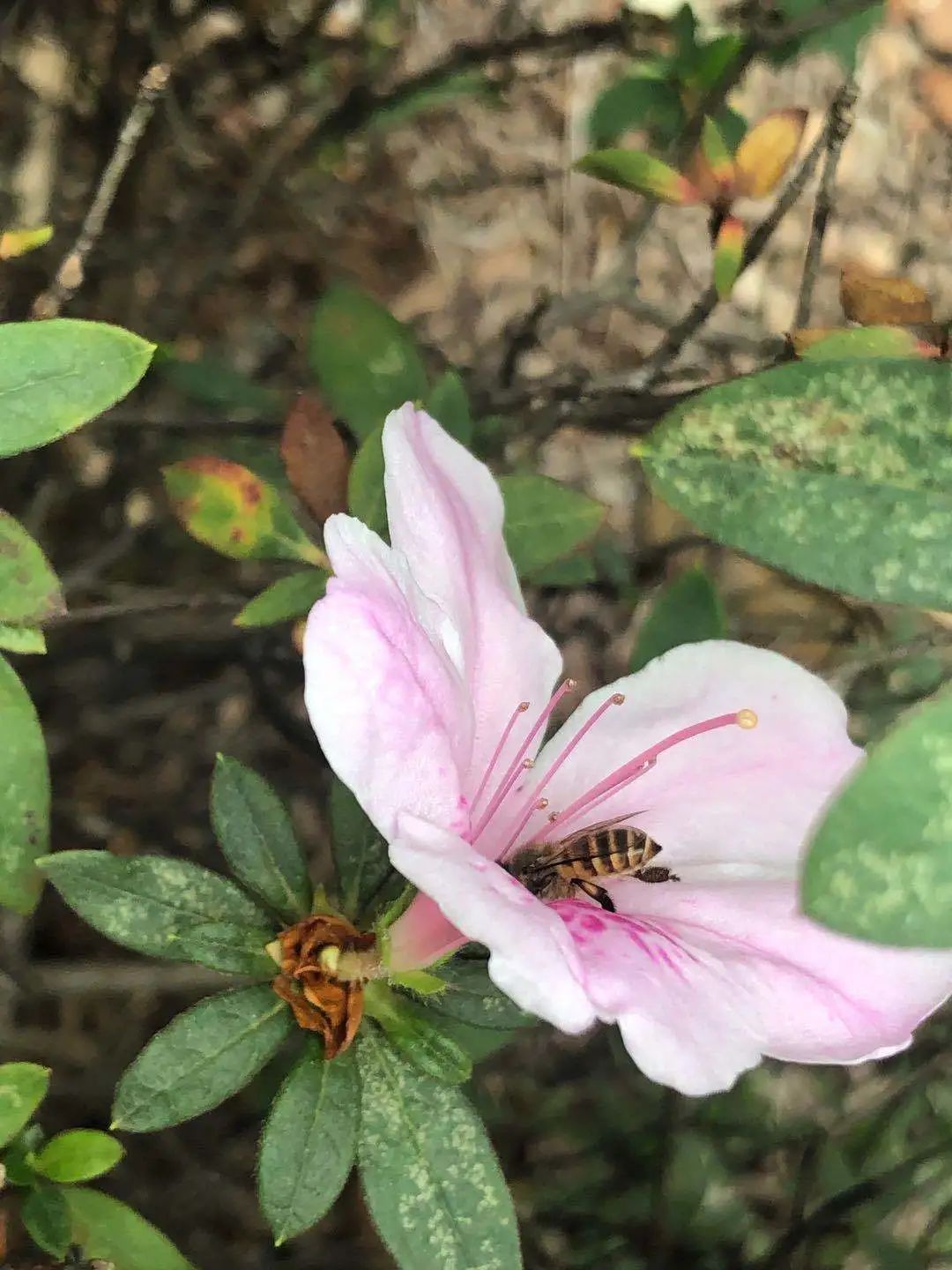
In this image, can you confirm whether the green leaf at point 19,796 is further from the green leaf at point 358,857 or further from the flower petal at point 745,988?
the flower petal at point 745,988

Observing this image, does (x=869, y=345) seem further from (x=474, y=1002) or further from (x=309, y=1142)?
(x=309, y=1142)

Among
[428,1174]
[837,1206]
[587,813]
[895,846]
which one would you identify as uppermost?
[895,846]

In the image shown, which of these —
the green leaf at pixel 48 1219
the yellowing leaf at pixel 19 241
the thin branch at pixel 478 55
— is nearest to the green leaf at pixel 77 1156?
the green leaf at pixel 48 1219

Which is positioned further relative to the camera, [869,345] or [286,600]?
[286,600]

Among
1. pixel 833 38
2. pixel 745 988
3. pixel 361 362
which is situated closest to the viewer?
pixel 745 988

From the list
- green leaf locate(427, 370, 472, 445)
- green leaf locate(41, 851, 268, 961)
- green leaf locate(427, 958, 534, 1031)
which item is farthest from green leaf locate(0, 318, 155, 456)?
green leaf locate(427, 958, 534, 1031)

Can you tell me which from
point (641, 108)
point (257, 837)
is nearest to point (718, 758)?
point (257, 837)

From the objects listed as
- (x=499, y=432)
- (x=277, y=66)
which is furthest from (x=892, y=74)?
(x=499, y=432)
